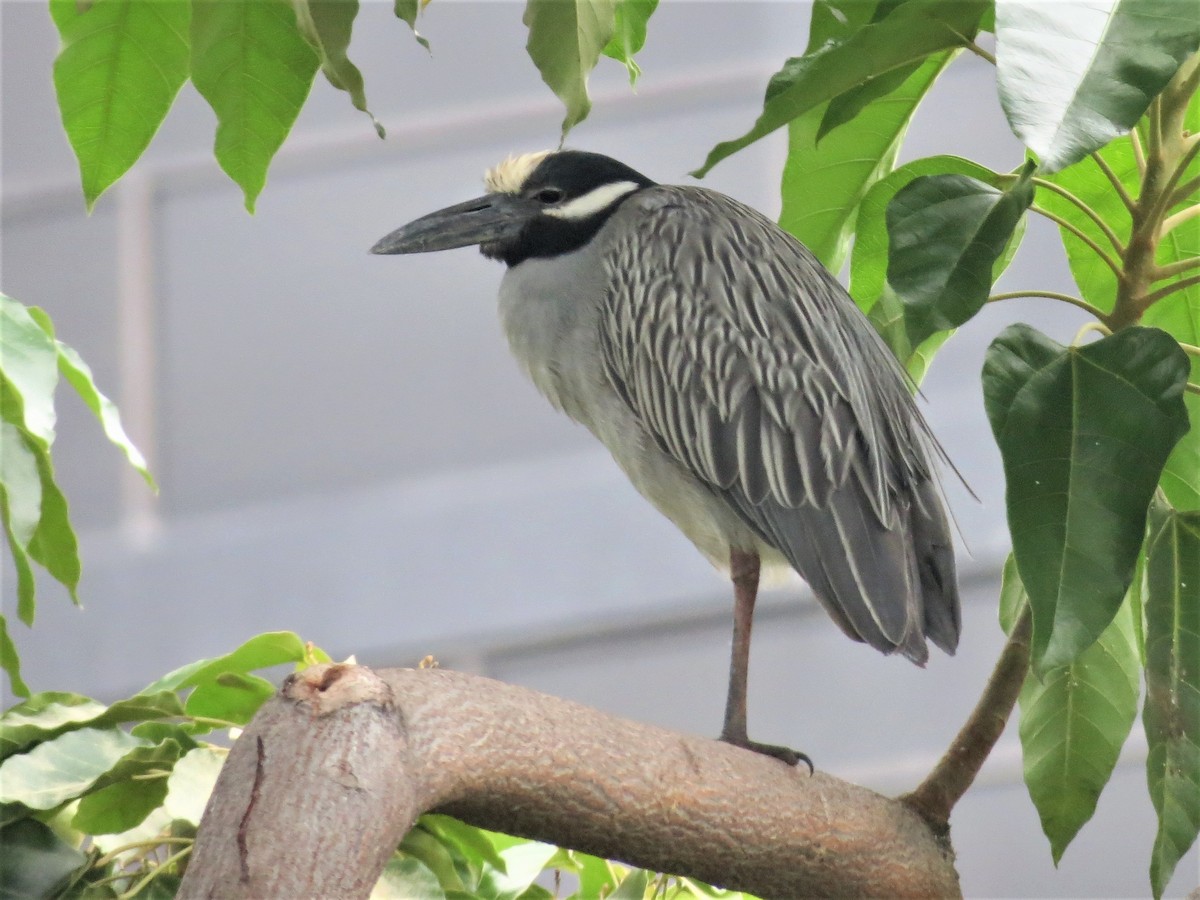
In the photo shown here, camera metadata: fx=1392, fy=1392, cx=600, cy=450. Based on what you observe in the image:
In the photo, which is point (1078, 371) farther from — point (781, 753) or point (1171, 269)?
point (781, 753)

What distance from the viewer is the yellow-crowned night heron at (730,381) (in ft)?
A: 4.35

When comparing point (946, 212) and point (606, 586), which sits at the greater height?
point (946, 212)

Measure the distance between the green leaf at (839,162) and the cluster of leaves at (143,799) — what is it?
61 cm

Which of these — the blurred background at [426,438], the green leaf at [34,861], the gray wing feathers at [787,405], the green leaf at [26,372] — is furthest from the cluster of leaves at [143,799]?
the blurred background at [426,438]

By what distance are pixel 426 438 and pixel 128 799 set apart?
2831mm

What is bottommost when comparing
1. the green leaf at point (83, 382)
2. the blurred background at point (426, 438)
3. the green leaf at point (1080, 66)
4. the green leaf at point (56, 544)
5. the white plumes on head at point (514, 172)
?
the blurred background at point (426, 438)

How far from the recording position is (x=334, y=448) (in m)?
3.93

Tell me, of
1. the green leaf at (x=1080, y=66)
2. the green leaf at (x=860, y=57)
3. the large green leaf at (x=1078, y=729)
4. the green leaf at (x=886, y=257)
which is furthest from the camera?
the green leaf at (x=886, y=257)

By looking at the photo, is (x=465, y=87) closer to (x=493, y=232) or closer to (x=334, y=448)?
(x=334, y=448)

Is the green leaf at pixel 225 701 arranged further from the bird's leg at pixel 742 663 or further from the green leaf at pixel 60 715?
the bird's leg at pixel 742 663

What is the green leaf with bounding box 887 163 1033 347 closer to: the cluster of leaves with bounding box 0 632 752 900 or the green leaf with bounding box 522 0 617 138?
the green leaf with bounding box 522 0 617 138

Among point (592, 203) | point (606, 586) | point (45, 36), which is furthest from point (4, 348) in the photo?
point (45, 36)

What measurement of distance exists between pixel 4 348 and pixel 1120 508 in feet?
2.85

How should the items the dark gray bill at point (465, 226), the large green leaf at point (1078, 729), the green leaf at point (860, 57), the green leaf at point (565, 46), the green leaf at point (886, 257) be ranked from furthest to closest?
the dark gray bill at point (465, 226) → the green leaf at point (886, 257) → the large green leaf at point (1078, 729) → the green leaf at point (860, 57) → the green leaf at point (565, 46)
